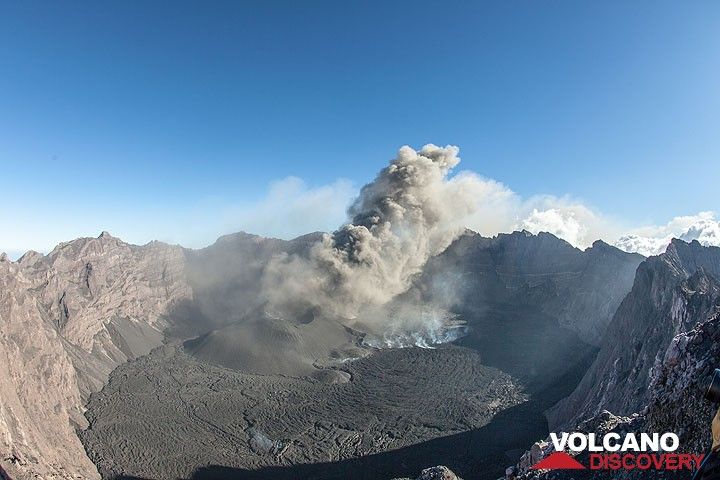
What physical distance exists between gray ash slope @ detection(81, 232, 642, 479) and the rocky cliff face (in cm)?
314

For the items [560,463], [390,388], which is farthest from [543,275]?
[560,463]

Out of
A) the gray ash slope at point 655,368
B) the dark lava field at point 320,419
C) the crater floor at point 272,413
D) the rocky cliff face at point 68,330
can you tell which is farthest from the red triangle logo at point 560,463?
the rocky cliff face at point 68,330

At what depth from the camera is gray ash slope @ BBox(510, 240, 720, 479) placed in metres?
10.2

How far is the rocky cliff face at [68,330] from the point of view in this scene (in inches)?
1162

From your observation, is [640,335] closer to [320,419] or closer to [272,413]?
[320,419]

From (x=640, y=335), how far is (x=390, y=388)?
27.0 metres

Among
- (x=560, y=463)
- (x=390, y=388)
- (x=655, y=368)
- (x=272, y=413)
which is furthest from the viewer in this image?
(x=390, y=388)

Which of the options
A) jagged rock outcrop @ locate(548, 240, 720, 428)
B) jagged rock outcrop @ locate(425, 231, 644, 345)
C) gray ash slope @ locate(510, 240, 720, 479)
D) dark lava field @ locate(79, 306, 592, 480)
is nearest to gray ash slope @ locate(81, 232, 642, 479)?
dark lava field @ locate(79, 306, 592, 480)

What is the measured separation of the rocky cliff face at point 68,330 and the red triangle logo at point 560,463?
993 inches

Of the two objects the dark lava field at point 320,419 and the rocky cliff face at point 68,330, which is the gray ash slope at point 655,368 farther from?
the rocky cliff face at point 68,330

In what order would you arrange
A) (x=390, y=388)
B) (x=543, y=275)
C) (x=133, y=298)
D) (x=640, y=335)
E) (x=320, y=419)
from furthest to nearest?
1. (x=543, y=275)
2. (x=133, y=298)
3. (x=390, y=388)
4. (x=320, y=419)
5. (x=640, y=335)

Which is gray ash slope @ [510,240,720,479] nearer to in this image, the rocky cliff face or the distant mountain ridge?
the distant mountain ridge

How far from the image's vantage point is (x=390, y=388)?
51.5 m

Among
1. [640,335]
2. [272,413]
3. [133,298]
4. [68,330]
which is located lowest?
[272,413]
